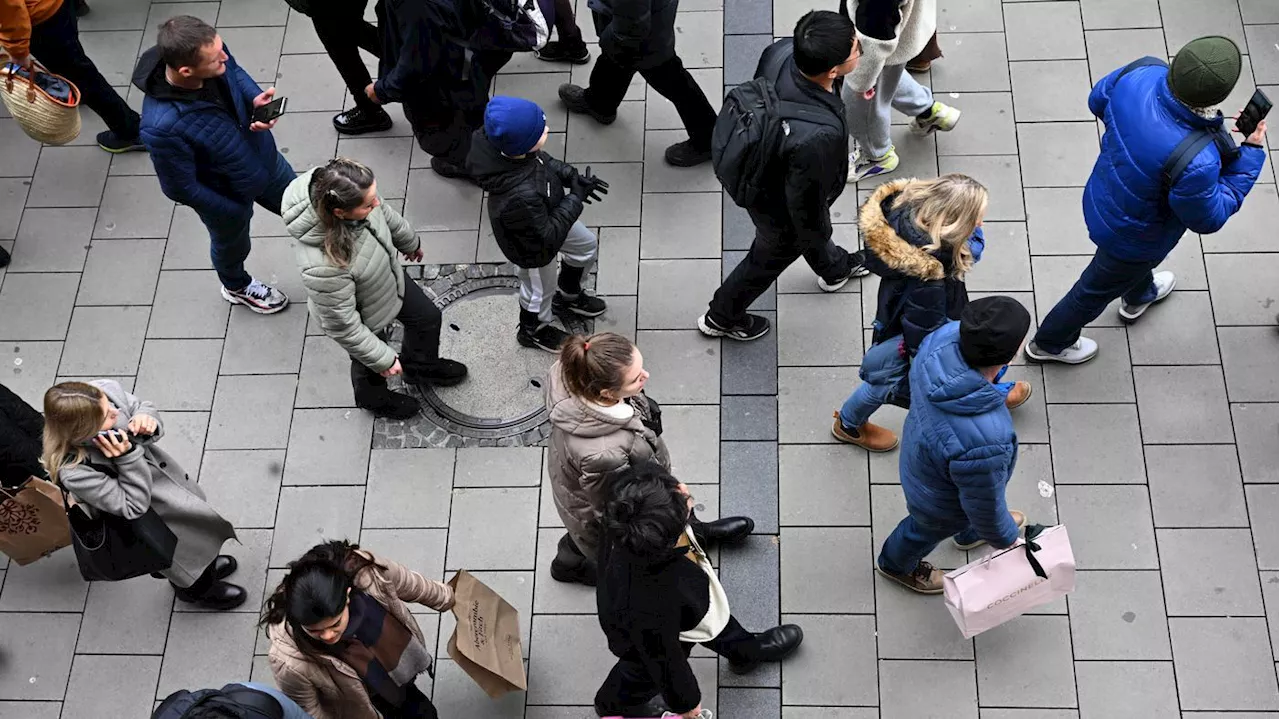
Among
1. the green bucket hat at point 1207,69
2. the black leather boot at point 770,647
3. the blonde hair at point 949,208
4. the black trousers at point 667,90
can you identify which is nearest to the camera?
the green bucket hat at point 1207,69

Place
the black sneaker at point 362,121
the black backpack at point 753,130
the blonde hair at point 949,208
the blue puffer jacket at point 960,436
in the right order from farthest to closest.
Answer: the black sneaker at point 362,121 → the black backpack at point 753,130 → the blonde hair at point 949,208 → the blue puffer jacket at point 960,436

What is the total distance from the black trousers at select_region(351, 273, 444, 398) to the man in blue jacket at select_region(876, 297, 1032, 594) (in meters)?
2.50

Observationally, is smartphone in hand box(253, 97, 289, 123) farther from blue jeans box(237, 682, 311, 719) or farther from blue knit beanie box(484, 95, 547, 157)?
blue jeans box(237, 682, 311, 719)

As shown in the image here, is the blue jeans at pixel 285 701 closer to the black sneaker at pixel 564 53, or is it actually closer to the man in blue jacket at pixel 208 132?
the man in blue jacket at pixel 208 132

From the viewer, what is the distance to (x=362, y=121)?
720cm

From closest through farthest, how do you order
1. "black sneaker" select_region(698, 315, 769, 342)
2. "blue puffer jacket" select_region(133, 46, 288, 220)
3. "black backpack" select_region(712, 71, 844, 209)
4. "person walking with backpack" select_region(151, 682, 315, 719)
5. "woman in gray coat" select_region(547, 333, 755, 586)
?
"person walking with backpack" select_region(151, 682, 315, 719)
"woman in gray coat" select_region(547, 333, 755, 586)
"black backpack" select_region(712, 71, 844, 209)
"blue puffer jacket" select_region(133, 46, 288, 220)
"black sneaker" select_region(698, 315, 769, 342)

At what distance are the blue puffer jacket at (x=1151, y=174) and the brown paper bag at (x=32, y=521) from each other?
16.4 ft

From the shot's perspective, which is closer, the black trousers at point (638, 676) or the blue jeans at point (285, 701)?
the blue jeans at point (285, 701)

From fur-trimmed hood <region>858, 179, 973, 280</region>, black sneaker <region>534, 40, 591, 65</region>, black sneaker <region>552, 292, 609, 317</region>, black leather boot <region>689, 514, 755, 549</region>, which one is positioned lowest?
black leather boot <region>689, 514, 755, 549</region>

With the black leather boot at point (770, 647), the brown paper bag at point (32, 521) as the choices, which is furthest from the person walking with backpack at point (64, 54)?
the black leather boot at point (770, 647)

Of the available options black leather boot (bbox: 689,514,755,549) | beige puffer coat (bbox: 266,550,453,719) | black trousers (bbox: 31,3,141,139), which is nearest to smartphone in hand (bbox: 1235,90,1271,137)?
black leather boot (bbox: 689,514,755,549)

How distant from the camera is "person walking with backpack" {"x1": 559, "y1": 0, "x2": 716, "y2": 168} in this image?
237 inches

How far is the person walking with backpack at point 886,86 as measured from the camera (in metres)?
5.87

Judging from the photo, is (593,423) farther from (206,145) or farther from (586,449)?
(206,145)
